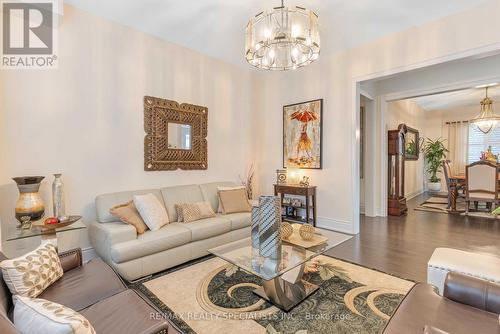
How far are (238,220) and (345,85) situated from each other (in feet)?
9.36

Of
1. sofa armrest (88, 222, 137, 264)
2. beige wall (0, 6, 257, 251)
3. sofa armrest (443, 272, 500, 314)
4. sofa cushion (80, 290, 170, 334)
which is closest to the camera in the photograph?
sofa cushion (80, 290, 170, 334)

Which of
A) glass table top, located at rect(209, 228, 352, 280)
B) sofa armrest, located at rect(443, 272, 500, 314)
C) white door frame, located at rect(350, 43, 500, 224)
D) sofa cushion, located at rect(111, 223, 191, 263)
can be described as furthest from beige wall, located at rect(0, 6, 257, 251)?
sofa armrest, located at rect(443, 272, 500, 314)

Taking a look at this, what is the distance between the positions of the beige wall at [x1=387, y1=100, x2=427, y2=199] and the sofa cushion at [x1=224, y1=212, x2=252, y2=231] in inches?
170

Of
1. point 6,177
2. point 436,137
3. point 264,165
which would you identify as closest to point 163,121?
point 6,177

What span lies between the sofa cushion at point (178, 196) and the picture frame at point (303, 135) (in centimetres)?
198

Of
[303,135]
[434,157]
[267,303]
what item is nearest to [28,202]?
[267,303]

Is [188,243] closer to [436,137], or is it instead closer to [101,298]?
[101,298]

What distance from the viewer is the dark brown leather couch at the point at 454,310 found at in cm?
122

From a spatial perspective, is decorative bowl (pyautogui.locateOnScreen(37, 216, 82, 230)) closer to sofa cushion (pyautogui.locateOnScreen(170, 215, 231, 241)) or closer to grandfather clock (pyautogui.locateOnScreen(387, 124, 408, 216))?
sofa cushion (pyautogui.locateOnScreen(170, 215, 231, 241))

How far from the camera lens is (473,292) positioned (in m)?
1.39

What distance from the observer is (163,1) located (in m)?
2.92

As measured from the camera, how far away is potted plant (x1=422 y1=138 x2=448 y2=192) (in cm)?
837

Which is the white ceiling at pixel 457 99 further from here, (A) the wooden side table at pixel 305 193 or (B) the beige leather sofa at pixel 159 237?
(B) the beige leather sofa at pixel 159 237

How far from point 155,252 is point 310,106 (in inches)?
140
